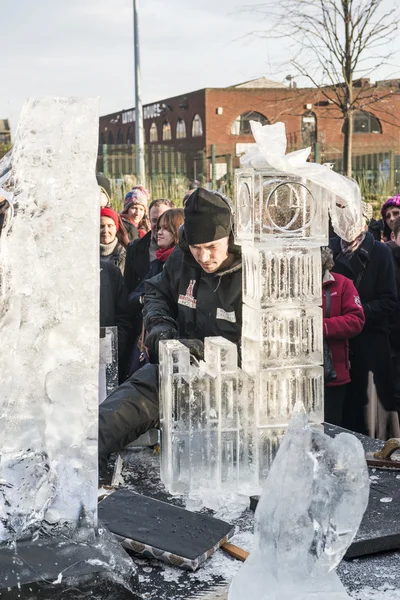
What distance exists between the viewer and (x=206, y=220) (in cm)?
336

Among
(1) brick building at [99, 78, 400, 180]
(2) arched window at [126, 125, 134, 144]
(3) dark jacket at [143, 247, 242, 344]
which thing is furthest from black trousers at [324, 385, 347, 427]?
(2) arched window at [126, 125, 134, 144]

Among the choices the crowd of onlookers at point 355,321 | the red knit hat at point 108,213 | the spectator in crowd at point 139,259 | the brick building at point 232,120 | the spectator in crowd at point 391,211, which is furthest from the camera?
the brick building at point 232,120

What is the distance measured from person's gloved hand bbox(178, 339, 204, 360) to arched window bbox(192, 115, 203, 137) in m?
31.0

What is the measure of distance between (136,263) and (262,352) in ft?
10.2

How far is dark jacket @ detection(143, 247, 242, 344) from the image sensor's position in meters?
3.36

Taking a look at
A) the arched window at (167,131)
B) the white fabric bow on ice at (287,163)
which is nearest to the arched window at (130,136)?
the arched window at (167,131)

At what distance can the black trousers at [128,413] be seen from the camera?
10.4 feet

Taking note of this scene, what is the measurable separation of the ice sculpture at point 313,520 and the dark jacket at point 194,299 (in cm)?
152

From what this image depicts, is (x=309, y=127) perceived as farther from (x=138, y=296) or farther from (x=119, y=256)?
(x=138, y=296)

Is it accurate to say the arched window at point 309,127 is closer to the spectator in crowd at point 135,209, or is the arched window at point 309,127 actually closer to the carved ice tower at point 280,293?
the spectator in crowd at point 135,209

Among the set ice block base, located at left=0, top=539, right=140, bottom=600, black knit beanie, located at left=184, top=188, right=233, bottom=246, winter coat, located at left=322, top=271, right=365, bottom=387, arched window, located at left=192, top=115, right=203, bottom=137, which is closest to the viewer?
ice block base, located at left=0, top=539, right=140, bottom=600

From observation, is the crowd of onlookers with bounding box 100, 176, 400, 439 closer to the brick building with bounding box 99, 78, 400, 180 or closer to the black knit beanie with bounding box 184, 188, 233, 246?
the black knit beanie with bounding box 184, 188, 233, 246

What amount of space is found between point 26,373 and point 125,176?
11.3m

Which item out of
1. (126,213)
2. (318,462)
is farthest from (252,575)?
(126,213)
